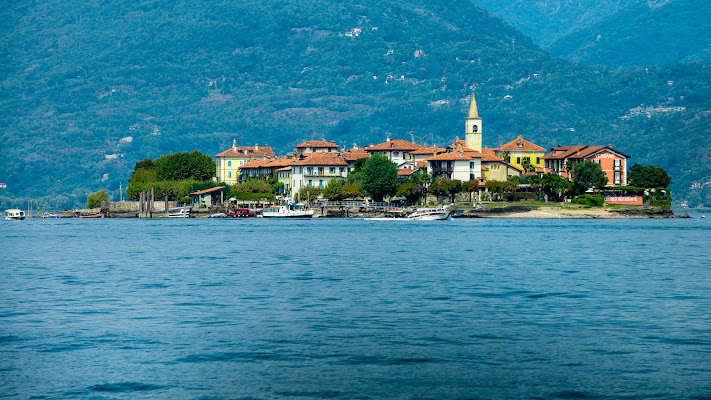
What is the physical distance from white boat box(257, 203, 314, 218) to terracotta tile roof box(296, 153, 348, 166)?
42.3 feet

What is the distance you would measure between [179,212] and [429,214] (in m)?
48.8

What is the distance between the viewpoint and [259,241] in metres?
75.7

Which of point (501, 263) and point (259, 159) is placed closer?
point (501, 263)

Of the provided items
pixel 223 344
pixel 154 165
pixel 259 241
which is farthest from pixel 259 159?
pixel 223 344

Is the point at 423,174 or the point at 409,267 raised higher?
the point at 423,174

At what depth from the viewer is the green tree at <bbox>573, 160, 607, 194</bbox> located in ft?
453

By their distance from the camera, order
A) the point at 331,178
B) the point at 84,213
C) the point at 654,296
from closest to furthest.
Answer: the point at 654,296 → the point at 331,178 → the point at 84,213

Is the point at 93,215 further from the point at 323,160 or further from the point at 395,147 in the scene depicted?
the point at 395,147

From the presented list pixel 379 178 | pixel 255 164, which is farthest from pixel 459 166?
pixel 255 164

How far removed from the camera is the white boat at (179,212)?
153 m

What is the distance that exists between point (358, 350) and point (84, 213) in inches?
6331

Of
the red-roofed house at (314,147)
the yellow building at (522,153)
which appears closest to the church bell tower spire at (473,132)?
the yellow building at (522,153)

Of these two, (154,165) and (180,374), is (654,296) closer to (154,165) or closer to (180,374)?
(180,374)

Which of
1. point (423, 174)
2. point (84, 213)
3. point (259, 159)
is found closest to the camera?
point (423, 174)
